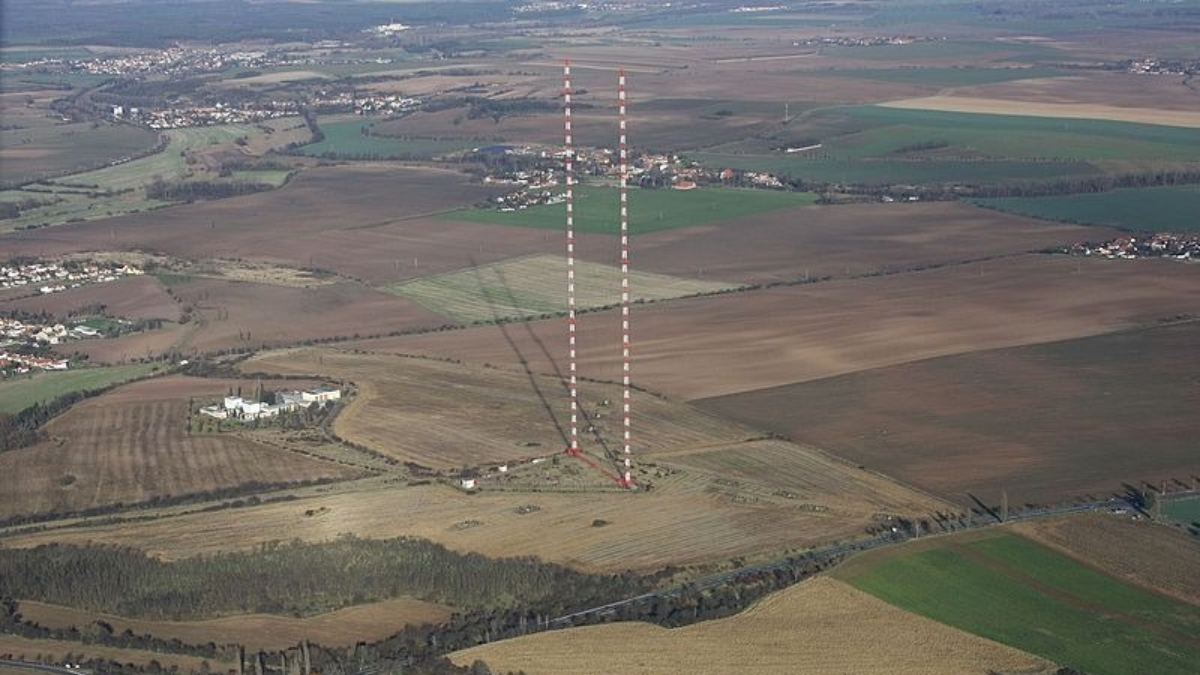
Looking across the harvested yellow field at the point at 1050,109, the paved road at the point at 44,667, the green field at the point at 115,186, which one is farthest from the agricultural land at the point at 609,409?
the harvested yellow field at the point at 1050,109

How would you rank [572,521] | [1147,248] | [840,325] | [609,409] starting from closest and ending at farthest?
[572,521], [609,409], [840,325], [1147,248]

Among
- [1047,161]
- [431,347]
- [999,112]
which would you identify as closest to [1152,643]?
[431,347]

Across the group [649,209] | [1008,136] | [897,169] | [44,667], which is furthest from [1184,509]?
[1008,136]

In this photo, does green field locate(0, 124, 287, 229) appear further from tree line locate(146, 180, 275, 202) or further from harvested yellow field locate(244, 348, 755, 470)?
harvested yellow field locate(244, 348, 755, 470)

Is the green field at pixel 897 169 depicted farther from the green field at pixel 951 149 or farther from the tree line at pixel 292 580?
the tree line at pixel 292 580

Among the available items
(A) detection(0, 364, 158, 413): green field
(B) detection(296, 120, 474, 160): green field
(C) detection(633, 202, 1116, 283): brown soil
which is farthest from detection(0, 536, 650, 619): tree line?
(B) detection(296, 120, 474, 160): green field

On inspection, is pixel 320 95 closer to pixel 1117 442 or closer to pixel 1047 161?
pixel 1047 161

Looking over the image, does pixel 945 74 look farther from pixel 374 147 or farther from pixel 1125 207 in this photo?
pixel 1125 207
